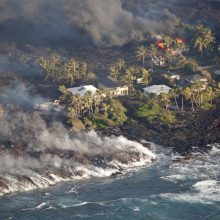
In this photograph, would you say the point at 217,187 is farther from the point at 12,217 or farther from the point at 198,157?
the point at 12,217

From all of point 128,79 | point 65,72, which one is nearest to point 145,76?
point 128,79

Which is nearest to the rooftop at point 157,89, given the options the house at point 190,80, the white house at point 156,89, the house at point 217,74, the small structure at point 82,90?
the white house at point 156,89

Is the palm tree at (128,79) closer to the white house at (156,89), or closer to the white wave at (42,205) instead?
the white house at (156,89)

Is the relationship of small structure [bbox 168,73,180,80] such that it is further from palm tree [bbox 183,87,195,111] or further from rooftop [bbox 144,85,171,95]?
palm tree [bbox 183,87,195,111]

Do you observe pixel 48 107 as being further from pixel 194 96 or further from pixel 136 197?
pixel 136 197

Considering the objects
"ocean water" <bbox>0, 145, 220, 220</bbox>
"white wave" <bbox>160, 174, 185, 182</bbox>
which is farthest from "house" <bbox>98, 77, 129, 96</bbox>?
"white wave" <bbox>160, 174, 185, 182</bbox>

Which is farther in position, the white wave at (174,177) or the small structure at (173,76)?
the small structure at (173,76)

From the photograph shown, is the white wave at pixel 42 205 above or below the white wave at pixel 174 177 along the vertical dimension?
below
